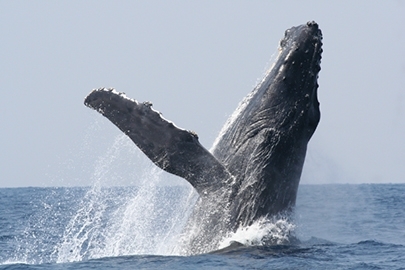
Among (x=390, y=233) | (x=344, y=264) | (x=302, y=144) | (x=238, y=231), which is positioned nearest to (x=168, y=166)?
(x=238, y=231)

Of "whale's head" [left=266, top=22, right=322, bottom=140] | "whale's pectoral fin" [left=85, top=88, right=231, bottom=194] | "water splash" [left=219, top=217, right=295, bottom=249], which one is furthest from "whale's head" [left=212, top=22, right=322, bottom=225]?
"whale's pectoral fin" [left=85, top=88, right=231, bottom=194]

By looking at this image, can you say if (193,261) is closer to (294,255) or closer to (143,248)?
(294,255)

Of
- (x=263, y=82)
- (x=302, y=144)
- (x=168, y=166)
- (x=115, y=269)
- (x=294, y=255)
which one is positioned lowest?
(x=115, y=269)

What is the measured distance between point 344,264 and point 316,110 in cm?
203

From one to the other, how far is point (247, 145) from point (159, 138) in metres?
1.18

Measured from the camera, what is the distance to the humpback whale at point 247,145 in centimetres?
905

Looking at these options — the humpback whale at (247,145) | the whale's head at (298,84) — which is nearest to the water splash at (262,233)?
the humpback whale at (247,145)

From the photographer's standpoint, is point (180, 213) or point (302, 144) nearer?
point (302, 144)

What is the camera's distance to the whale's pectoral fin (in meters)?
9.01

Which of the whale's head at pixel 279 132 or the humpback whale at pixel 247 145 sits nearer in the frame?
the humpback whale at pixel 247 145

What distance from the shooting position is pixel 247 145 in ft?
31.0

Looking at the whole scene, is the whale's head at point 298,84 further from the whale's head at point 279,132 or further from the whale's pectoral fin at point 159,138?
the whale's pectoral fin at point 159,138

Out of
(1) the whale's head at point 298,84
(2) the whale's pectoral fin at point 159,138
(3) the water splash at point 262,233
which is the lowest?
(3) the water splash at point 262,233

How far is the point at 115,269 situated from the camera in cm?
872
